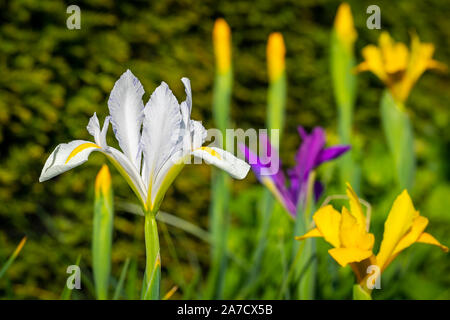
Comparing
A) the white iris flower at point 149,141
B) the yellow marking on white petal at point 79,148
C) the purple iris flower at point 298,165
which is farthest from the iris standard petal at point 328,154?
the yellow marking on white petal at point 79,148

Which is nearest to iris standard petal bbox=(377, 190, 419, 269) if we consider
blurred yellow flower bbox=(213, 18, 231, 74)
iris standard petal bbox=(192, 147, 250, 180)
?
iris standard petal bbox=(192, 147, 250, 180)

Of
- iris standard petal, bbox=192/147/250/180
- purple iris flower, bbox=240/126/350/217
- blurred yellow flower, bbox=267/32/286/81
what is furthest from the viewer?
blurred yellow flower, bbox=267/32/286/81

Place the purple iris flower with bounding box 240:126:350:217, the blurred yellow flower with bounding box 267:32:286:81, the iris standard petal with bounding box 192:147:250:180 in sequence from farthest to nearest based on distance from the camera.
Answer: the blurred yellow flower with bounding box 267:32:286:81
the purple iris flower with bounding box 240:126:350:217
the iris standard petal with bounding box 192:147:250:180

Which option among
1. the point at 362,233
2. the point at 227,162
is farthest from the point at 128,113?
the point at 362,233

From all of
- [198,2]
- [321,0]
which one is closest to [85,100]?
[198,2]

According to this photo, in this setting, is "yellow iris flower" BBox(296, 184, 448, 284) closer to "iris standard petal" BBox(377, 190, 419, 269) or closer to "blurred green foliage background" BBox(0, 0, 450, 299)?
"iris standard petal" BBox(377, 190, 419, 269)

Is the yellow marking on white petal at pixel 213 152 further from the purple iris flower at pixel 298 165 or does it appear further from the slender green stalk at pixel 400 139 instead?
the slender green stalk at pixel 400 139

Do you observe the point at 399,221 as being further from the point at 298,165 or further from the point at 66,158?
the point at 66,158
